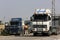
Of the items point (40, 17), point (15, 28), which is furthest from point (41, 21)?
point (15, 28)

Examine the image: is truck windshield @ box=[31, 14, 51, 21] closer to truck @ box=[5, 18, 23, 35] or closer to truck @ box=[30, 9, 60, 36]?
truck @ box=[30, 9, 60, 36]

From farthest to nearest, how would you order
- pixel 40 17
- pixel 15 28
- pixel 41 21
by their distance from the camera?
pixel 15 28
pixel 40 17
pixel 41 21

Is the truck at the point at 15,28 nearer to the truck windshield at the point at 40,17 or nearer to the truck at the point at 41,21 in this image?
the truck at the point at 41,21

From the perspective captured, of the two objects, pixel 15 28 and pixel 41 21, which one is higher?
pixel 41 21

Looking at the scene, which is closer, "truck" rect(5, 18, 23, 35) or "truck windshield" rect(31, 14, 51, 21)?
"truck windshield" rect(31, 14, 51, 21)

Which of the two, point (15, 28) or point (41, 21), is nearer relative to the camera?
point (41, 21)

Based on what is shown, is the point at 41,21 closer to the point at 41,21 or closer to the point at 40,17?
the point at 41,21

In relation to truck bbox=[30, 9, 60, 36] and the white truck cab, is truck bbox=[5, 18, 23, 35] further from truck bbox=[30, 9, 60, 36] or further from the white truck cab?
the white truck cab

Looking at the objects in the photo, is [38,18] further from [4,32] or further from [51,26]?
[4,32]

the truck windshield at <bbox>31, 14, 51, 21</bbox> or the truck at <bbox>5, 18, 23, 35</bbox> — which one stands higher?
the truck windshield at <bbox>31, 14, 51, 21</bbox>

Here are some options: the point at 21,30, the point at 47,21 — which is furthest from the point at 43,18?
the point at 21,30

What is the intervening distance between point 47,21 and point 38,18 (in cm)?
136

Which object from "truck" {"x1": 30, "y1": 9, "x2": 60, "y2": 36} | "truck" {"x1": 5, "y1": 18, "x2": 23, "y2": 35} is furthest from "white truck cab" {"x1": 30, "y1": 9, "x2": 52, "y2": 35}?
"truck" {"x1": 5, "y1": 18, "x2": 23, "y2": 35}

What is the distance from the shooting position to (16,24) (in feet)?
150
